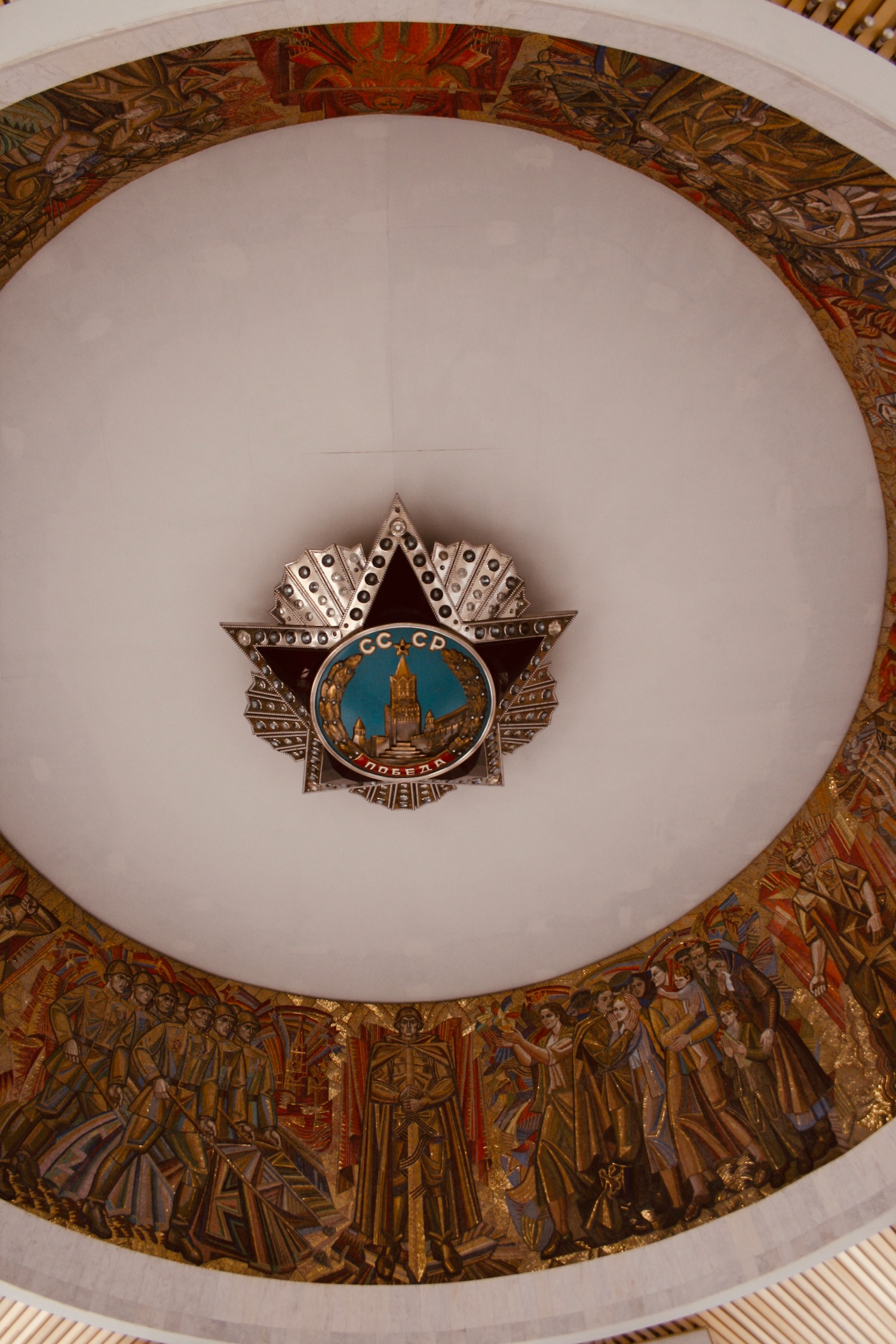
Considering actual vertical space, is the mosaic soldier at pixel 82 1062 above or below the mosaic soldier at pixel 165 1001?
below

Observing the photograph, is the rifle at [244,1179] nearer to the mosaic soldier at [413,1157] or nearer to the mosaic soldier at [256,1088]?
the mosaic soldier at [256,1088]

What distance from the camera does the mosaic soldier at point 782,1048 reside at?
7.20 m

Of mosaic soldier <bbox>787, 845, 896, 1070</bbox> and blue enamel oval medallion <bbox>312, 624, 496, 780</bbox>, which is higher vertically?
blue enamel oval medallion <bbox>312, 624, 496, 780</bbox>

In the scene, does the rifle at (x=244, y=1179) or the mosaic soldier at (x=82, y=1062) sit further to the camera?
the rifle at (x=244, y=1179)

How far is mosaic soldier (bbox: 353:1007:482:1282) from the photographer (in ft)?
25.2

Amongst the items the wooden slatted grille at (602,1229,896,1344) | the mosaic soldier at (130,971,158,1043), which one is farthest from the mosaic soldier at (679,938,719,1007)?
the mosaic soldier at (130,971,158,1043)

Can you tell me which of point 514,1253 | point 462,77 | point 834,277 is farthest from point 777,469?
point 514,1253

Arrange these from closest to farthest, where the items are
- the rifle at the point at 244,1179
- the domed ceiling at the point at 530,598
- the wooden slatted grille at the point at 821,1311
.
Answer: the domed ceiling at the point at 530,598 → the wooden slatted grille at the point at 821,1311 → the rifle at the point at 244,1179

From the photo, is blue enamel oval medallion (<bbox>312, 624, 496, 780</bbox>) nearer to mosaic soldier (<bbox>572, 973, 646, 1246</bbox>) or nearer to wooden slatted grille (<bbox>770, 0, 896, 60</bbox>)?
mosaic soldier (<bbox>572, 973, 646, 1246</bbox>)

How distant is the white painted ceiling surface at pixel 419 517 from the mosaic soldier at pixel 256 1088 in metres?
0.45

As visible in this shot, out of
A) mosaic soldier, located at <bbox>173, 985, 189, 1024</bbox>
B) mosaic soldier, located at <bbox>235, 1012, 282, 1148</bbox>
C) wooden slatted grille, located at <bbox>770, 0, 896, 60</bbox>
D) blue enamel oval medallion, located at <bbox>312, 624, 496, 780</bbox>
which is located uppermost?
wooden slatted grille, located at <bbox>770, 0, 896, 60</bbox>

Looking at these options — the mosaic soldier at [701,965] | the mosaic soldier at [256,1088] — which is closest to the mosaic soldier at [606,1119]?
the mosaic soldier at [701,965]

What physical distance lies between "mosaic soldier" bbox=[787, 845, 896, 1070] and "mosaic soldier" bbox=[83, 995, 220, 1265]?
4652 millimetres

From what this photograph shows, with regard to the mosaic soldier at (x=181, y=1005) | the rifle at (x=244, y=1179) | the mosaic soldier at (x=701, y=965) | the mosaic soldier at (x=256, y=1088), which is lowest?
the rifle at (x=244, y=1179)
